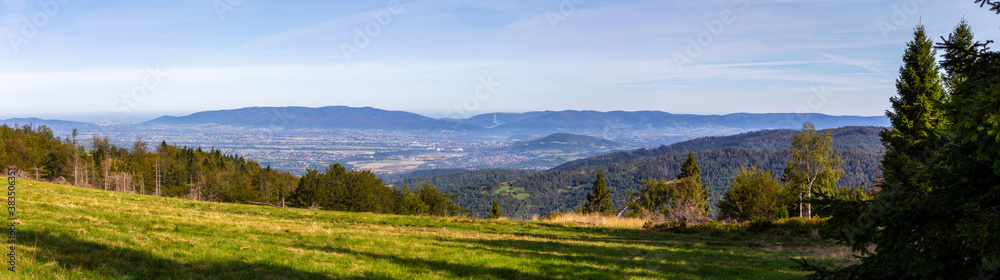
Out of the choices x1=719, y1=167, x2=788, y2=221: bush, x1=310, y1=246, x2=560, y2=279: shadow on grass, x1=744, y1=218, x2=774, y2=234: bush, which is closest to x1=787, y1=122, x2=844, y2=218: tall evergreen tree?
x1=719, y1=167, x2=788, y2=221: bush

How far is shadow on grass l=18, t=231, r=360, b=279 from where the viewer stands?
741 cm

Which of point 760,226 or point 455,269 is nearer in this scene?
point 455,269

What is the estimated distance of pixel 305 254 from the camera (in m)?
10.7

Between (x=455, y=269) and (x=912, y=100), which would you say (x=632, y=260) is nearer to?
(x=455, y=269)

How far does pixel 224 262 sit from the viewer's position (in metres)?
8.99

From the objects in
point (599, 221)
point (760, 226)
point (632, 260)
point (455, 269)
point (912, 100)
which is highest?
point (912, 100)

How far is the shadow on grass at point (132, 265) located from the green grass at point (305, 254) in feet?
0.06

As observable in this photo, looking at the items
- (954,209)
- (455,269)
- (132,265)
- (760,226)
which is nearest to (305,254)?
(132,265)

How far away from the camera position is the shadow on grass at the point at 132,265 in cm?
741

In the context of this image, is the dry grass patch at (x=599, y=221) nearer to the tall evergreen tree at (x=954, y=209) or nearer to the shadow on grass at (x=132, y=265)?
the shadow on grass at (x=132, y=265)

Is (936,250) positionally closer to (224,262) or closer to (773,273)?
(773,273)

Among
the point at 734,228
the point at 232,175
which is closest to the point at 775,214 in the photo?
the point at 734,228

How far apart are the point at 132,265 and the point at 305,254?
3414 millimetres

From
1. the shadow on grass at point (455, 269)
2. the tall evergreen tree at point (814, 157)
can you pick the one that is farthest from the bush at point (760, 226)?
the tall evergreen tree at point (814, 157)
